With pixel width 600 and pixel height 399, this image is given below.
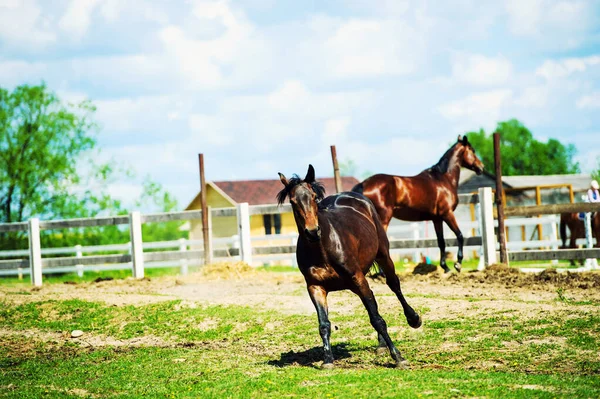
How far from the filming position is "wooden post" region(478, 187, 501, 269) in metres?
15.7

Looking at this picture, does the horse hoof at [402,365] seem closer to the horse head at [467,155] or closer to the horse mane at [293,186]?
the horse mane at [293,186]

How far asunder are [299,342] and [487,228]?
7.55m

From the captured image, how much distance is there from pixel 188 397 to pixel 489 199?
418 inches

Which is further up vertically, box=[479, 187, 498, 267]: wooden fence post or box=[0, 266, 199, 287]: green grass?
box=[479, 187, 498, 267]: wooden fence post

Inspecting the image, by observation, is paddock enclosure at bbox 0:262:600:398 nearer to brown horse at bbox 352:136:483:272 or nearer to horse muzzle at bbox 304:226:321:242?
horse muzzle at bbox 304:226:321:242

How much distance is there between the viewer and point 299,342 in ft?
31.1

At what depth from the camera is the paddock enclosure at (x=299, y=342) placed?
22.5 feet

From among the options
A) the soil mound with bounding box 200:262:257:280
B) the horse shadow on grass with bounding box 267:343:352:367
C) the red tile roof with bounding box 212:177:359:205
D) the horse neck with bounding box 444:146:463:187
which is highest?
the red tile roof with bounding box 212:177:359:205

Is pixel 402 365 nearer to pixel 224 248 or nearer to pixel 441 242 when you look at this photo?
pixel 441 242

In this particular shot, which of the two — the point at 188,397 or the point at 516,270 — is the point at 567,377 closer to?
the point at 188,397

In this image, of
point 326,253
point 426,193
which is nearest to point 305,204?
point 326,253

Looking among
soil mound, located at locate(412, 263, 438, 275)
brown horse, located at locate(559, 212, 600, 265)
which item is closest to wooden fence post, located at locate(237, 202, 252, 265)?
soil mound, located at locate(412, 263, 438, 275)

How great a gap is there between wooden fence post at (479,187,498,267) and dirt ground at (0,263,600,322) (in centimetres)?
116

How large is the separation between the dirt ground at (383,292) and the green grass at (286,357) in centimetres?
53
